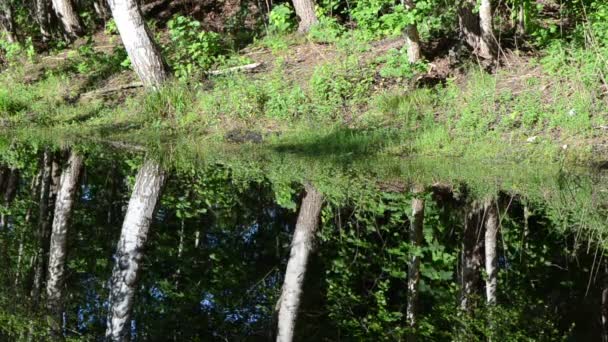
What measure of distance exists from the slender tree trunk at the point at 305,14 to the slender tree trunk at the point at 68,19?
18.1ft

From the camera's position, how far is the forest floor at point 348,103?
11.6 meters

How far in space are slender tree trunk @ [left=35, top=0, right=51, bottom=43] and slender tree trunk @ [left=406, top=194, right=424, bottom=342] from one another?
12.3 metres

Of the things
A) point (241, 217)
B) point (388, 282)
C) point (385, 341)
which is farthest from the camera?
point (241, 217)

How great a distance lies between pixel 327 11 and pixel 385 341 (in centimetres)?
1118

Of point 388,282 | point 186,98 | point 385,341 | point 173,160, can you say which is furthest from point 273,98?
point 385,341

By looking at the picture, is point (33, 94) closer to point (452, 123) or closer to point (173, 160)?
point (173, 160)

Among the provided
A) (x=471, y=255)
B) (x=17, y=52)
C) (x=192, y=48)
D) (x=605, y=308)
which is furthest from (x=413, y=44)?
(x=17, y=52)

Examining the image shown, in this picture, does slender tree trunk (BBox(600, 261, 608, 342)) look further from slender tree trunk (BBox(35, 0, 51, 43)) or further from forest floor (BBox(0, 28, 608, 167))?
slender tree trunk (BBox(35, 0, 51, 43))

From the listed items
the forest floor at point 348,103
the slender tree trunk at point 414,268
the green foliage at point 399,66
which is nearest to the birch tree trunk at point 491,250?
the slender tree trunk at point 414,268

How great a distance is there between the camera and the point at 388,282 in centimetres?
733

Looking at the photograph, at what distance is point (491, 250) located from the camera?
7.98 metres

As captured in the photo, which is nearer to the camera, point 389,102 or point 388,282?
point 388,282

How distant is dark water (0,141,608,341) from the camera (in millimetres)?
6383

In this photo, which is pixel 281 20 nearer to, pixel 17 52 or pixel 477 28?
pixel 477 28
